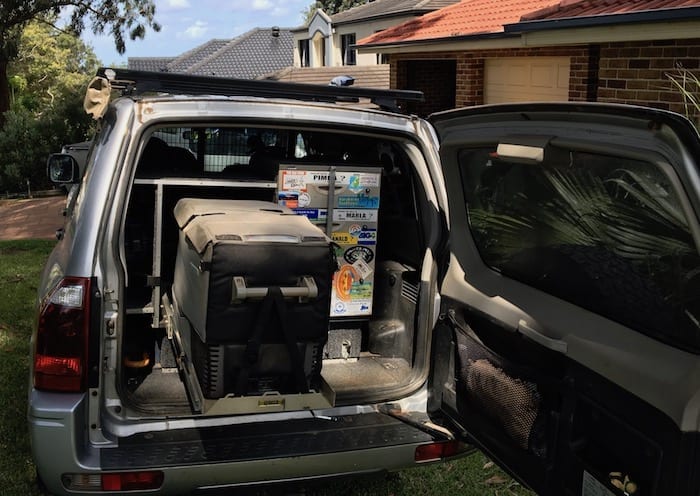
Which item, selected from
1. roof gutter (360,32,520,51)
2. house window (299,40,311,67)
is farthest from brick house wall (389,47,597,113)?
house window (299,40,311,67)

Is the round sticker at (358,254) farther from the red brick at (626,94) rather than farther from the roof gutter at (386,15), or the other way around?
the roof gutter at (386,15)

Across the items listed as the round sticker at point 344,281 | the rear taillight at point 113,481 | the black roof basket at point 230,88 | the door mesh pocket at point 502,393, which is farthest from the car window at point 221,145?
the rear taillight at point 113,481

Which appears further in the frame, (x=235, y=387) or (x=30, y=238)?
(x=30, y=238)

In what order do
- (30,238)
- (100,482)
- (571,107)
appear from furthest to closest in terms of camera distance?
(30,238) < (100,482) < (571,107)

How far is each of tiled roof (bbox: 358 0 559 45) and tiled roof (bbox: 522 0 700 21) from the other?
1984 mm

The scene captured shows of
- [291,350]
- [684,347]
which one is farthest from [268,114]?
[684,347]

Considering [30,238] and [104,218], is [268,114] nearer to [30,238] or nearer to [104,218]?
[104,218]

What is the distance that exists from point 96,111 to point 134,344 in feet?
3.77

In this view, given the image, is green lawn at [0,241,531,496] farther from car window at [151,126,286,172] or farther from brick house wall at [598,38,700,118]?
brick house wall at [598,38,700,118]

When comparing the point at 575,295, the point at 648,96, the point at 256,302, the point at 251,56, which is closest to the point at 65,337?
the point at 256,302

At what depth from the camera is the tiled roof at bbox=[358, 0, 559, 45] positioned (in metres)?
11.5

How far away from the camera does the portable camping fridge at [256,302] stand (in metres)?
2.77

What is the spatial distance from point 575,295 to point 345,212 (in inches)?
66.5

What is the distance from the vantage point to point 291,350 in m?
2.94
